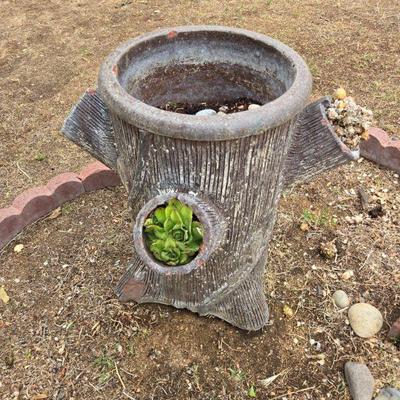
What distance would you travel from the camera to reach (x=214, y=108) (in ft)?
7.34

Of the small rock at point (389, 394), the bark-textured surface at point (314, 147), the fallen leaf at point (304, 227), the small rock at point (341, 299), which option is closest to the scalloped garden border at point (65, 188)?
the fallen leaf at point (304, 227)

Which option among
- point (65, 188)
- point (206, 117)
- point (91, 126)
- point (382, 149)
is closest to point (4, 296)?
point (65, 188)

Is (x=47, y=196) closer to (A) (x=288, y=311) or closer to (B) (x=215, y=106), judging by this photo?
(B) (x=215, y=106)

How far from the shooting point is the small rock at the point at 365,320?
93.2 inches

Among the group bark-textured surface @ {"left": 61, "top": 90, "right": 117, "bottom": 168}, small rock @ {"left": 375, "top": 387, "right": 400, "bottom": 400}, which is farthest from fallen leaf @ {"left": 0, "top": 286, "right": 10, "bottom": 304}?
small rock @ {"left": 375, "top": 387, "right": 400, "bottom": 400}

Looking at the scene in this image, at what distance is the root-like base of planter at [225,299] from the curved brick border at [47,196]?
2.96ft

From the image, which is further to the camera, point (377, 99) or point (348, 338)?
point (377, 99)

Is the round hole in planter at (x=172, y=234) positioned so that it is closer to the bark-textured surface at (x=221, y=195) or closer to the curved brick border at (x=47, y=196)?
the bark-textured surface at (x=221, y=195)

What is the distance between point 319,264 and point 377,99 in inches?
77.0

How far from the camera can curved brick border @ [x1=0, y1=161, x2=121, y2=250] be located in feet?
9.34

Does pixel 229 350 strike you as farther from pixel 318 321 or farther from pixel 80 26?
pixel 80 26

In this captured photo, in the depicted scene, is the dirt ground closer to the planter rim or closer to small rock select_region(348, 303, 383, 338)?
small rock select_region(348, 303, 383, 338)

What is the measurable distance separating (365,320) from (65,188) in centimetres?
198

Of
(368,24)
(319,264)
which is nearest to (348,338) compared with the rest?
(319,264)
